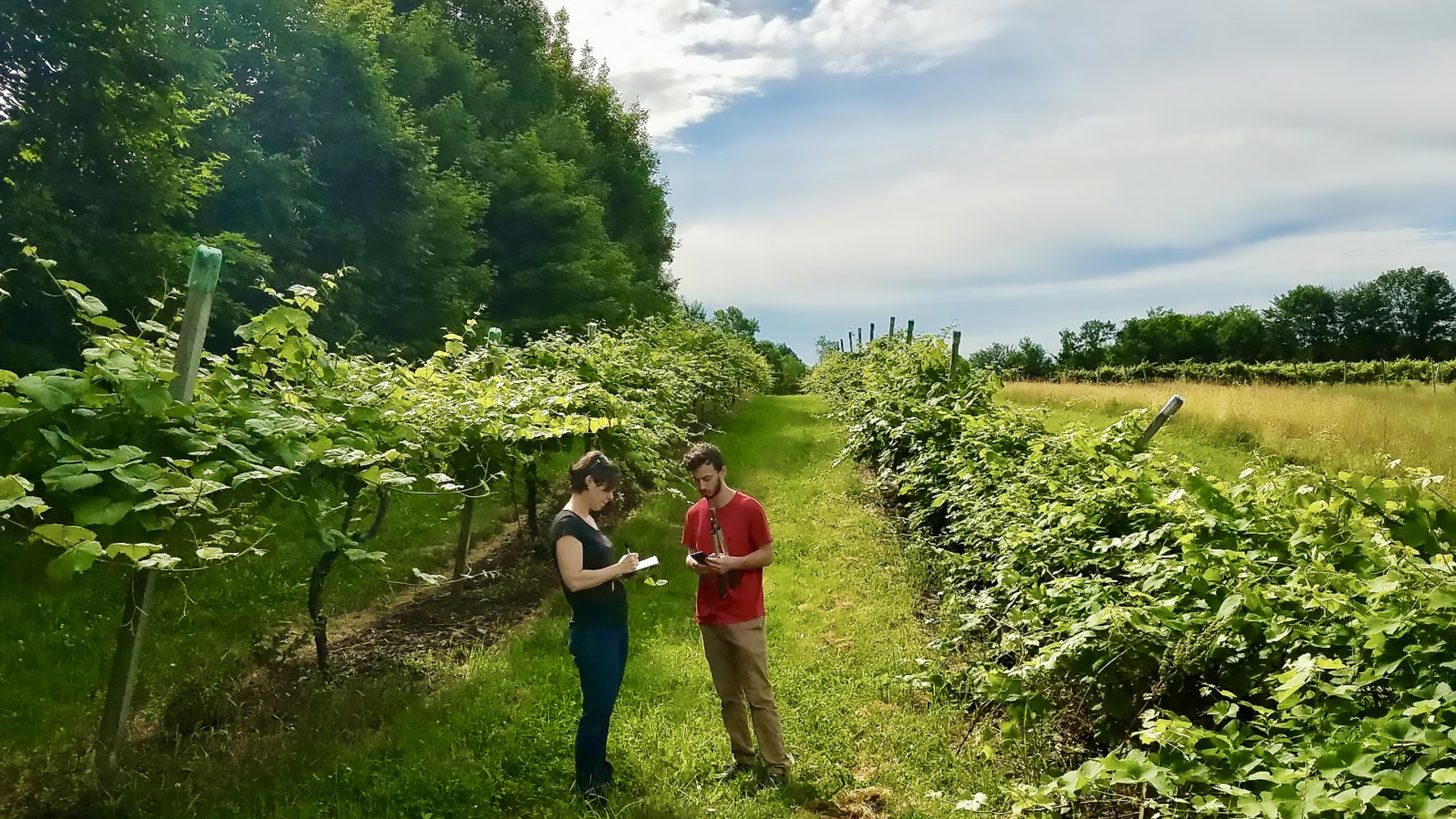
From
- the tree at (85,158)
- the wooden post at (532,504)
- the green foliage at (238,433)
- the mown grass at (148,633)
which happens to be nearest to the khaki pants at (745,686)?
the green foliage at (238,433)

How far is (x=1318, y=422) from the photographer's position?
1414 centimetres

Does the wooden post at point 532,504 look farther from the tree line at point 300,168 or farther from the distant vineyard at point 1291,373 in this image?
the distant vineyard at point 1291,373

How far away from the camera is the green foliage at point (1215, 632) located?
7.29ft

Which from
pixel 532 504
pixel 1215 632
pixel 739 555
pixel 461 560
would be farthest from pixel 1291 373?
pixel 739 555

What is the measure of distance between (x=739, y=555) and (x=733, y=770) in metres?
1.24

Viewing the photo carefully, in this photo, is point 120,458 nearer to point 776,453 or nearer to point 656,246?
point 776,453

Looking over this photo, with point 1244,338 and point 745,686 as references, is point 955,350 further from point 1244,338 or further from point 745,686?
point 1244,338

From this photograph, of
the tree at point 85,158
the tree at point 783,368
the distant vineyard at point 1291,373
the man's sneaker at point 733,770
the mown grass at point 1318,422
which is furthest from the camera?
the tree at point 783,368

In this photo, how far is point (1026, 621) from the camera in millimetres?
4074

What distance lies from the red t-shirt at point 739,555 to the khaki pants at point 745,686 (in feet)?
0.18

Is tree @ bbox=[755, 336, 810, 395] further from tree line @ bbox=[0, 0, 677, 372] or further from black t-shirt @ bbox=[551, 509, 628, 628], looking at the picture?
black t-shirt @ bbox=[551, 509, 628, 628]

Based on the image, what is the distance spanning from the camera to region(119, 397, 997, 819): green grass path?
158 inches

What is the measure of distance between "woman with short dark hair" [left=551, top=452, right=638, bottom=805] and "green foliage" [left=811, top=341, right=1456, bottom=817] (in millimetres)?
1897

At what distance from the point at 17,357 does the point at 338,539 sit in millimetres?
8773
